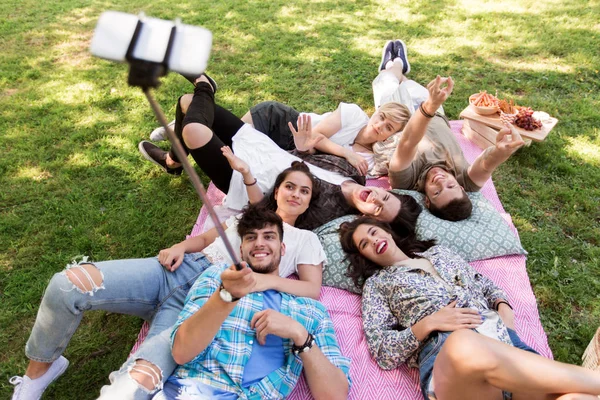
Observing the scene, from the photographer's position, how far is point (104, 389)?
2.10 metres

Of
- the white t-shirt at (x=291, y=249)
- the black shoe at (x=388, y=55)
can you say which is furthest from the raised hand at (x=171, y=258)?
the black shoe at (x=388, y=55)

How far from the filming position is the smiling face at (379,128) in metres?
4.01

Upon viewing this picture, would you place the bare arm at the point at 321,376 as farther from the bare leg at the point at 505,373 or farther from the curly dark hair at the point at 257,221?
the curly dark hair at the point at 257,221

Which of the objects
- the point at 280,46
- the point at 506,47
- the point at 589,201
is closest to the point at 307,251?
the point at 589,201

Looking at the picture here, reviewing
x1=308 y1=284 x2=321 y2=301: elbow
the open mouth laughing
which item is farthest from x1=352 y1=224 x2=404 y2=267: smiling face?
x1=308 y1=284 x2=321 y2=301: elbow

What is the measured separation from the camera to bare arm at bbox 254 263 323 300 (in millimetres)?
2521

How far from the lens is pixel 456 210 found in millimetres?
3381

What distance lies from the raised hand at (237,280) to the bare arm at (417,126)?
85.6 inches

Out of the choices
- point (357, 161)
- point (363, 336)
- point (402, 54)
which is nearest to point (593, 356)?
point (363, 336)

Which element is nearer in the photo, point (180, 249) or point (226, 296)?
point (226, 296)

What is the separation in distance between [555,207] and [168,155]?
3.79 meters

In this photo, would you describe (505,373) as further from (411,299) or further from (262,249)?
(262,249)

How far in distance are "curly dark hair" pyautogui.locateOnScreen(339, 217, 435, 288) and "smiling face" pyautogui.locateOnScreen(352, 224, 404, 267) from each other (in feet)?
0.12

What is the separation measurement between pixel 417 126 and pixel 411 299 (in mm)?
1413
